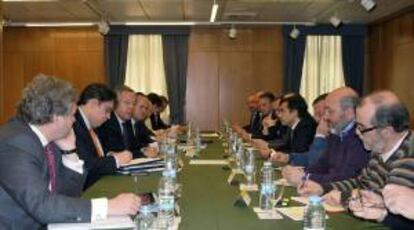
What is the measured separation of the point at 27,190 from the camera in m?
2.39

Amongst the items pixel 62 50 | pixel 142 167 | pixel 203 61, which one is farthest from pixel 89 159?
pixel 62 50

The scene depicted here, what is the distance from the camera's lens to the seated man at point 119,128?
5734 mm

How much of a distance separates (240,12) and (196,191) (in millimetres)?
7014

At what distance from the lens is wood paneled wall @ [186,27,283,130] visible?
11906 mm

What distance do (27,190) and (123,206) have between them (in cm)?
42

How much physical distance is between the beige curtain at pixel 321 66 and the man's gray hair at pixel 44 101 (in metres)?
9.47

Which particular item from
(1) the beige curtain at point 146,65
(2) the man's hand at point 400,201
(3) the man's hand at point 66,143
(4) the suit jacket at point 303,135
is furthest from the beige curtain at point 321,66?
(2) the man's hand at point 400,201

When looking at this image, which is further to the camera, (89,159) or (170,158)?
(170,158)

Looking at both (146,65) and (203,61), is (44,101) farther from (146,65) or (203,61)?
(203,61)

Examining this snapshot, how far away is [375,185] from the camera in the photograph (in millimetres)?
3064

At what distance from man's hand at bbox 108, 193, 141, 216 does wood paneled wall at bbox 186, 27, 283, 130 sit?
9.28 metres

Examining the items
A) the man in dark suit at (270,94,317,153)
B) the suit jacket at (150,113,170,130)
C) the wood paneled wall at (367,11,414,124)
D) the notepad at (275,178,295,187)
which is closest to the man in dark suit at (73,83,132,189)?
the notepad at (275,178,295,187)

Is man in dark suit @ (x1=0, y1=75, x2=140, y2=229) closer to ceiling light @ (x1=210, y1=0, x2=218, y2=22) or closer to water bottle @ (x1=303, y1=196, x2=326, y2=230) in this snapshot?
water bottle @ (x1=303, y1=196, x2=326, y2=230)

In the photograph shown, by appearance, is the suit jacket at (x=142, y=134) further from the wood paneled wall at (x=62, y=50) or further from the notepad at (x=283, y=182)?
the wood paneled wall at (x=62, y=50)
